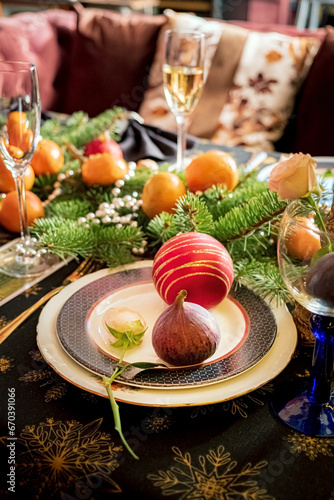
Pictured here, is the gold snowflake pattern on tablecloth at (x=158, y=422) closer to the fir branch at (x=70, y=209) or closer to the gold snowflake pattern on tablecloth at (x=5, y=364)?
the gold snowflake pattern on tablecloth at (x=5, y=364)

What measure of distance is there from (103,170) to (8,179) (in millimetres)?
184

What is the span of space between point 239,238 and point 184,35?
521mm

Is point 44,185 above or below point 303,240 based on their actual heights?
below

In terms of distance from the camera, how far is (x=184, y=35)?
1092 millimetres

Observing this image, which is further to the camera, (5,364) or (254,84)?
(254,84)

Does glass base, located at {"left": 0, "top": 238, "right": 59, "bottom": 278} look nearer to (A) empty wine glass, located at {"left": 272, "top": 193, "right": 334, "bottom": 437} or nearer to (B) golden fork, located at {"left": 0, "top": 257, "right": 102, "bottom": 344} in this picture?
(B) golden fork, located at {"left": 0, "top": 257, "right": 102, "bottom": 344}

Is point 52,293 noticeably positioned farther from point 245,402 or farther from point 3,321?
point 245,402

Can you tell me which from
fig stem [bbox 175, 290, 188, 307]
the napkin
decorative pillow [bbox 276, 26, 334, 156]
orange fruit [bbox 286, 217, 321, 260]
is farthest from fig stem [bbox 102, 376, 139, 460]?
decorative pillow [bbox 276, 26, 334, 156]

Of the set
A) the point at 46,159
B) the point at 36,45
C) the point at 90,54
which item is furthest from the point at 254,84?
the point at 46,159

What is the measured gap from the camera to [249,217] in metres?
0.80

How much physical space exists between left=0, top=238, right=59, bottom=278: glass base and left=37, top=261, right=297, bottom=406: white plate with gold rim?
19 cm

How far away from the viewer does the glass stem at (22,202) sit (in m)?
0.83

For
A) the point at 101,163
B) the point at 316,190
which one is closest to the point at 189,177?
the point at 101,163

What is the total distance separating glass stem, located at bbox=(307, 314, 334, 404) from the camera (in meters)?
0.52
